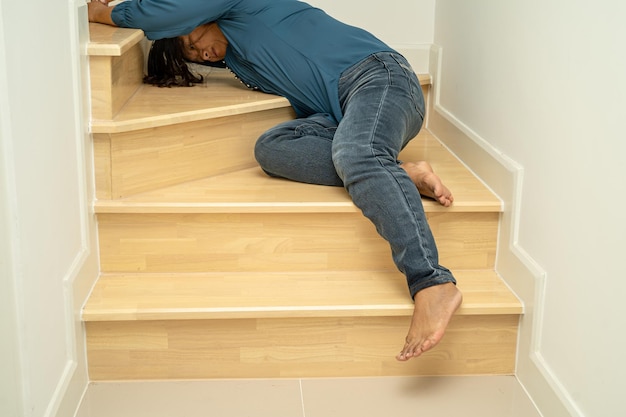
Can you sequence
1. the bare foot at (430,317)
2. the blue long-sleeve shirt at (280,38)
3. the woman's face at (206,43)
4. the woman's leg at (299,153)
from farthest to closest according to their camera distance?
1. the woman's face at (206,43)
2. the blue long-sleeve shirt at (280,38)
3. the woman's leg at (299,153)
4. the bare foot at (430,317)

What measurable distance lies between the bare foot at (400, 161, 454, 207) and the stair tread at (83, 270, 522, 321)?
19 cm

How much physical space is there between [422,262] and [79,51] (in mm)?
833

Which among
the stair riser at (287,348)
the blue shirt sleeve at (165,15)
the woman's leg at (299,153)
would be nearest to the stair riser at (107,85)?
the blue shirt sleeve at (165,15)

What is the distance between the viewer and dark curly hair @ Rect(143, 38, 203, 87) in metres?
2.26

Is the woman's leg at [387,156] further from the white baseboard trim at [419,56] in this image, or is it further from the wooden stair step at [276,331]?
the white baseboard trim at [419,56]

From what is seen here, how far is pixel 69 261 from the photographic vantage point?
158 centimetres

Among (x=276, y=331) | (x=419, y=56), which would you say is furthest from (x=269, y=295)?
(x=419, y=56)

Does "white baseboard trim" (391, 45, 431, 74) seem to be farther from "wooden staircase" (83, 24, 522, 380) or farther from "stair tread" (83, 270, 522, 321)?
"stair tread" (83, 270, 522, 321)

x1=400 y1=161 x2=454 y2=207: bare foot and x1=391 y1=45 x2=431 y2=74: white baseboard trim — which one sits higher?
x1=391 y1=45 x2=431 y2=74: white baseboard trim

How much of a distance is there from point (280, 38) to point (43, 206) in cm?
100

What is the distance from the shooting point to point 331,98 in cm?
209

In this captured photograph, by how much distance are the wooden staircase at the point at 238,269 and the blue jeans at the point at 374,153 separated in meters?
0.07

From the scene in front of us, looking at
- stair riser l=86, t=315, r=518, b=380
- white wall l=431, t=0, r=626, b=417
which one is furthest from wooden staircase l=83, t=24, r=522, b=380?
white wall l=431, t=0, r=626, b=417

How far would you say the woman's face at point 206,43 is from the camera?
224cm
